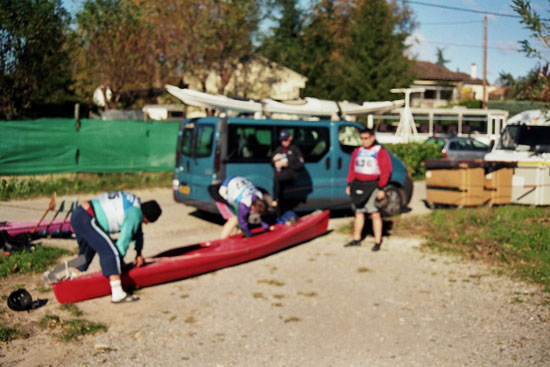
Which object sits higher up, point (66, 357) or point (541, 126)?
point (541, 126)

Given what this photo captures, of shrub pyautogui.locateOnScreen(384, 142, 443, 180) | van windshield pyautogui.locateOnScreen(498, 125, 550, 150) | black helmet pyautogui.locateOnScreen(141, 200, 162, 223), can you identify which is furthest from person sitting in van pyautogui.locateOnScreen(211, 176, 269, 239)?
shrub pyautogui.locateOnScreen(384, 142, 443, 180)

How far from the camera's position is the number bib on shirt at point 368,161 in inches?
374

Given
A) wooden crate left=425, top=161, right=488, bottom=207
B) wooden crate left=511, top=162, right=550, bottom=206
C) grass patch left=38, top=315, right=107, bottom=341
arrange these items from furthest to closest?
1. wooden crate left=425, top=161, right=488, bottom=207
2. wooden crate left=511, top=162, right=550, bottom=206
3. grass patch left=38, top=315, right=107, bottom=341

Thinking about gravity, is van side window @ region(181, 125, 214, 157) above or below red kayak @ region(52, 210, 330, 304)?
above

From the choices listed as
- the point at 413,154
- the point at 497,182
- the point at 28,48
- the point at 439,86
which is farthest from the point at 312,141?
the point at 439,86

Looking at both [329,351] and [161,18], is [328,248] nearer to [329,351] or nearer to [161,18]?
[329,351]

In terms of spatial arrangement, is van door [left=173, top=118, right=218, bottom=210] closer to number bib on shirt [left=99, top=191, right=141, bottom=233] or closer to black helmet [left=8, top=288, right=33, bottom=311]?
number bib on shirt [left=99, top=191, right=141, bottom=233]

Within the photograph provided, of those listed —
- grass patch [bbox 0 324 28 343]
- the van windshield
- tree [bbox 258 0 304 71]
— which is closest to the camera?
grass patch [bbox 0 324 28 343]

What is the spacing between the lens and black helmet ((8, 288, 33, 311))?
6238mm

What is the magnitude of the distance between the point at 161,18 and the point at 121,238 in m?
23.9

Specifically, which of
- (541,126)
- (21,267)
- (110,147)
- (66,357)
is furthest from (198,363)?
(110,147)

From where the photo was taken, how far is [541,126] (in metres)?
14.3

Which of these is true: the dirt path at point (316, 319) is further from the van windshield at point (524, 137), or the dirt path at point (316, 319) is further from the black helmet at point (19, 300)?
the van windshield at point (524, 137)

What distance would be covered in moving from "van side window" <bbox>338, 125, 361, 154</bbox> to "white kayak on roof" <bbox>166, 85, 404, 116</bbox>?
1562 mm
